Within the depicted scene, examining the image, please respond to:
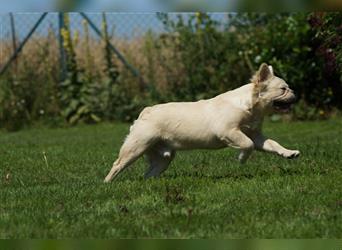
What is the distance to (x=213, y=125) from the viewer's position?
7328 millimetres

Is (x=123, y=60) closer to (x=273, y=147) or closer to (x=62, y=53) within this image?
(x=62, y=53)

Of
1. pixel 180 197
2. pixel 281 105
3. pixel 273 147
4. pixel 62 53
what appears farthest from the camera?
pixel 62 53

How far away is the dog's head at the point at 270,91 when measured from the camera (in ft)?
24.7

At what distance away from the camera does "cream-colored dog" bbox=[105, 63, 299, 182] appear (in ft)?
24.0

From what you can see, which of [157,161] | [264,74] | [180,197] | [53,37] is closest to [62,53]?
[53,37]

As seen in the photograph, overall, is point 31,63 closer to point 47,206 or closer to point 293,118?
point 293,118

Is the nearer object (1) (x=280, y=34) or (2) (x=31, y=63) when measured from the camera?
(1) (x=280, y=34)

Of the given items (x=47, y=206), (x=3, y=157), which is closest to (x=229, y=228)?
(x=47, y=206)

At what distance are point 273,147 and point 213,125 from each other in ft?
1.95

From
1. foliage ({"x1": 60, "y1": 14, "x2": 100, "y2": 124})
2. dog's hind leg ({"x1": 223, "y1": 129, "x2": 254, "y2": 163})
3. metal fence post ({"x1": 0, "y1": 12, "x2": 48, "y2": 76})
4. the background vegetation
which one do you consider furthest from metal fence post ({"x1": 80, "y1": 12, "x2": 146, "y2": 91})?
dog's hind leg ({"x1": 223, "y1": 129, "x2": 254, "y2": 163})

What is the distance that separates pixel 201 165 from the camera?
868 cm

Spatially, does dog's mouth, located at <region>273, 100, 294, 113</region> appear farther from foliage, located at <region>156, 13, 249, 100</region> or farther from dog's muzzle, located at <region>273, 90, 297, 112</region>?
foliage, located at <region>156, 13, 249, 100</region>

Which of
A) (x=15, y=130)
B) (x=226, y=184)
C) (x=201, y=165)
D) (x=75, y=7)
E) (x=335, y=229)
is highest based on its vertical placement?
(x=75, y=7)

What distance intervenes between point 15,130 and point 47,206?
33.8 ft
